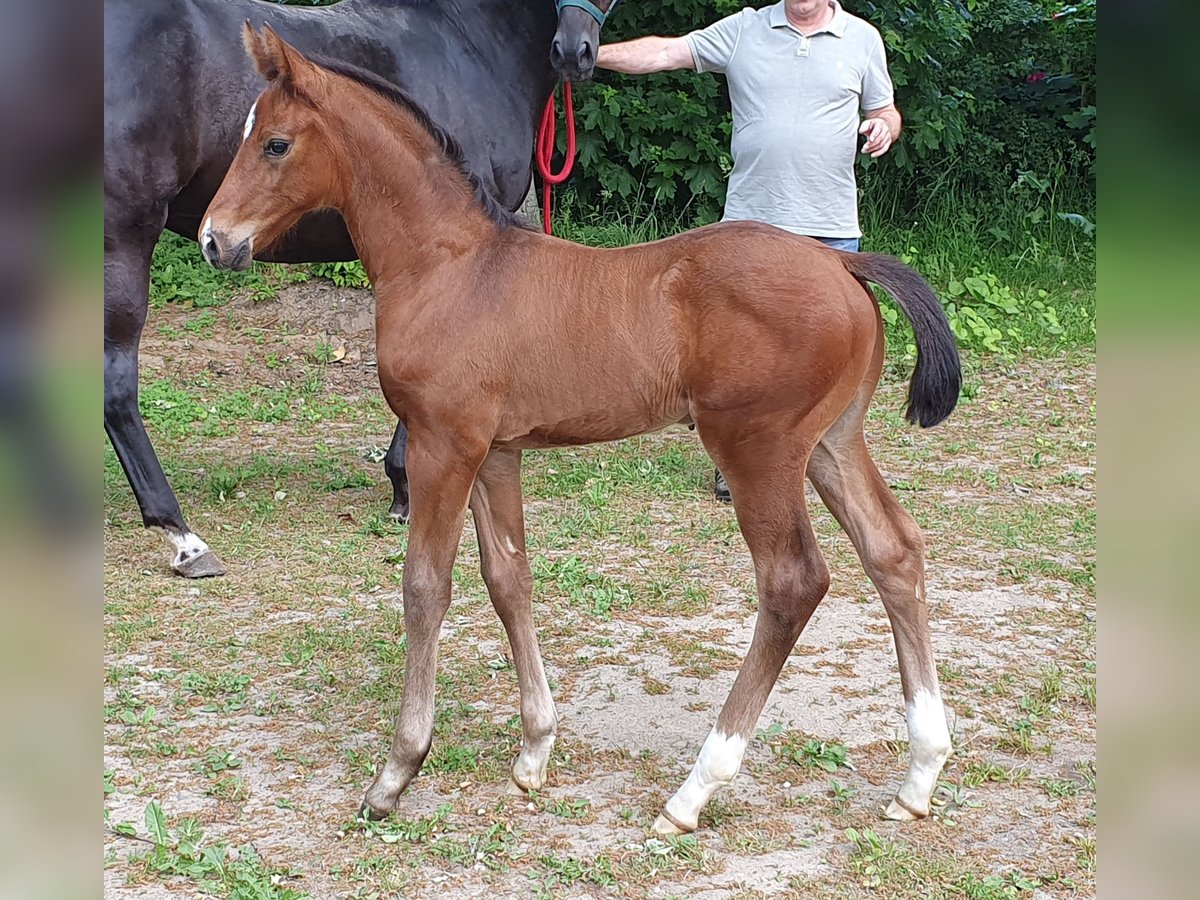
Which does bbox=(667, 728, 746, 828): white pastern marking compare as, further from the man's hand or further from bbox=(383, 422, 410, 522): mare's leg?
bbox=(383, 422, 410, 522): mare's leg

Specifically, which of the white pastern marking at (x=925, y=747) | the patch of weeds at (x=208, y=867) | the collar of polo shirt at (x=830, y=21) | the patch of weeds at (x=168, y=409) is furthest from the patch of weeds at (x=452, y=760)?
the patch of weeds at (x=168, y=409)

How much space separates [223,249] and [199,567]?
2243 mm

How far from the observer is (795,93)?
4758 mm

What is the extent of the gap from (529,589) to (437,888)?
0.82 meters

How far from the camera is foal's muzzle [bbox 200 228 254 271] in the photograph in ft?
9.14

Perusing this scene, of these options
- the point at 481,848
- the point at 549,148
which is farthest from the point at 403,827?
the point at 549,148

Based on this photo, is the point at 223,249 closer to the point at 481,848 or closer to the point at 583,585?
the point at 481,848

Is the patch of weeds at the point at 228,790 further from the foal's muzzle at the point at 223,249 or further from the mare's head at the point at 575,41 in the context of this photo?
the mare's head at the point at 575,41

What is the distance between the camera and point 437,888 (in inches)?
104

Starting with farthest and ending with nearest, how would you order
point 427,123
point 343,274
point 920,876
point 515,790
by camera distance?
point 343,274 < point 515,790 < point 427,123 < point 920,876

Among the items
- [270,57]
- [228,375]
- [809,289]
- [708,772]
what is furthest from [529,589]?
[228,375]

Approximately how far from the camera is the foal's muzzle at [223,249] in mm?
2787

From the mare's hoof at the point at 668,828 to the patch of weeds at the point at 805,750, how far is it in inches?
20.4
